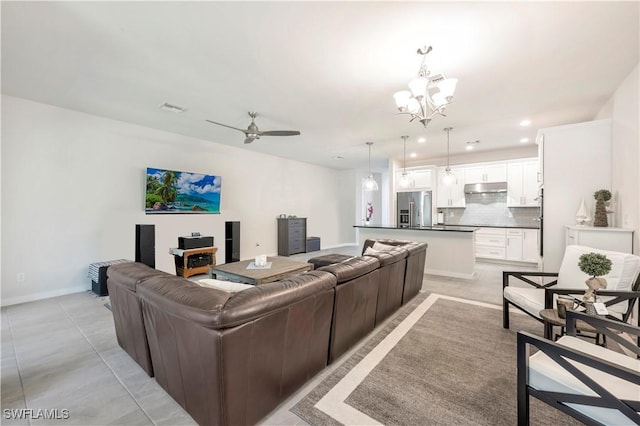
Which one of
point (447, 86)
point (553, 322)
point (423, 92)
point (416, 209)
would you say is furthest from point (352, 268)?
point (416, 209)

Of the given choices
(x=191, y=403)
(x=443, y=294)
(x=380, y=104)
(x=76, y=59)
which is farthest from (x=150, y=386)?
(x=380, y=104)

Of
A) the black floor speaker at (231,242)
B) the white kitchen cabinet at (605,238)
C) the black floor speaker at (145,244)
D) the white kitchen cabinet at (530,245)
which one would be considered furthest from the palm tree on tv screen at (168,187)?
the white kitchen cabinet at (530,245)

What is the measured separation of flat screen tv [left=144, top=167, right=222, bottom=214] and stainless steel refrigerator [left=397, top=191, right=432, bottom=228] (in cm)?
478

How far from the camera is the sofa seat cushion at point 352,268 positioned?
209 cm

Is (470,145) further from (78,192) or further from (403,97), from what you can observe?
(78,192)

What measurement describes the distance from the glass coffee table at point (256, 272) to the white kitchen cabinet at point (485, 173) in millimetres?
5277

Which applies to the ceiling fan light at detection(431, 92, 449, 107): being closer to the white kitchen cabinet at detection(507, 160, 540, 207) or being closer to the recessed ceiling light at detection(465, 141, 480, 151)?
the recessed ceiling light at detection(465, 141, 480, 151)

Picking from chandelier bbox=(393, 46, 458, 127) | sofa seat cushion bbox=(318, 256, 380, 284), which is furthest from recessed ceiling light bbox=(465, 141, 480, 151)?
sofa seat cushion bbox=(318, 256, 380, 284)

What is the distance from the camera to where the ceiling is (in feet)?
6.79

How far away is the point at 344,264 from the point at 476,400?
4.17 ft

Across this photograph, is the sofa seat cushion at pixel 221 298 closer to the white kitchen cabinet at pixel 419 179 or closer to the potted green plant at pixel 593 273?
the potted green plant at pixel 593 273

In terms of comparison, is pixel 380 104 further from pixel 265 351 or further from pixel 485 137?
pixel 265 351

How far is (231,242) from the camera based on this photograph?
597cm

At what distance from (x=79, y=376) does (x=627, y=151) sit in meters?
5.99
